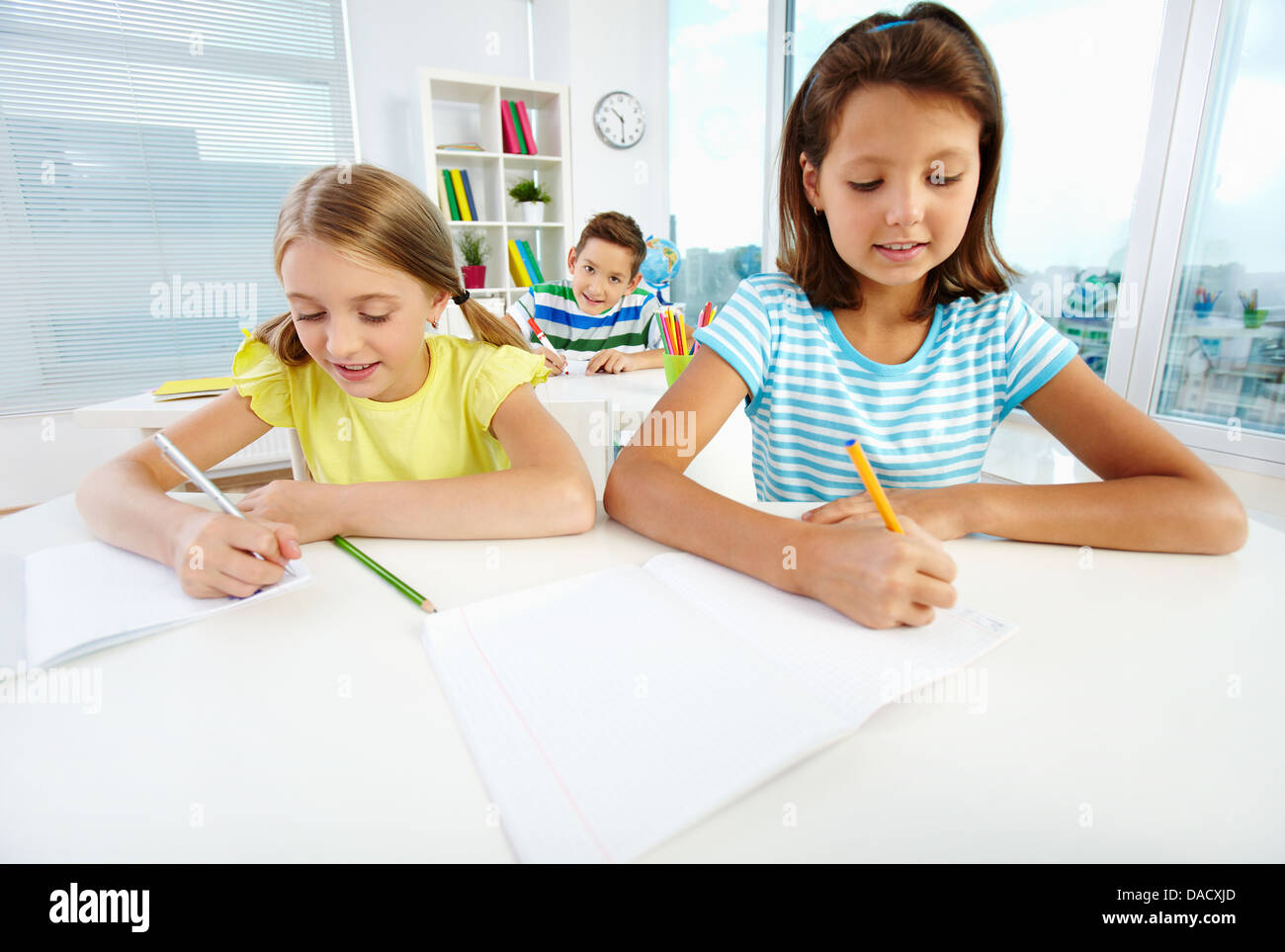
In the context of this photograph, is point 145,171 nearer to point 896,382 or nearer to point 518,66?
point 518,66

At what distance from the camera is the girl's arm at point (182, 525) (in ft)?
1.97

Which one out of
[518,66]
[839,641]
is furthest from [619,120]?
[839,641]

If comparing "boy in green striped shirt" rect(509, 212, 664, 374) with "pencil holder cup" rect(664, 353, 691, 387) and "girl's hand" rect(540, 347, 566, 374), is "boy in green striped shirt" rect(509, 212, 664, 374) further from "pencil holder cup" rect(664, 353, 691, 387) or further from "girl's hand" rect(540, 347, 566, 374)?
"pencil holder cup" rect(664, 353, 691, 387)

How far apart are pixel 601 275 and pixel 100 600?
224 cm

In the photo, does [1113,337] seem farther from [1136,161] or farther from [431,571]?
[431,571]

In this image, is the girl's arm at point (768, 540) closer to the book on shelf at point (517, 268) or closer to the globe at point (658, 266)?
the globe at point (658, 266)

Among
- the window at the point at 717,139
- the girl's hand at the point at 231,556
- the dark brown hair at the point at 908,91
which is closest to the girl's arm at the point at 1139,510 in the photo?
the dark brown hair at the point at 908,91

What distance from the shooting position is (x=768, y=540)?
630mm

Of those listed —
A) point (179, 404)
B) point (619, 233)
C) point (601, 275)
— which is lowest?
point (179, 404)

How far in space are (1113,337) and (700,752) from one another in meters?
2.26

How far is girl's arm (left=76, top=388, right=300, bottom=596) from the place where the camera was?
0.60 metres

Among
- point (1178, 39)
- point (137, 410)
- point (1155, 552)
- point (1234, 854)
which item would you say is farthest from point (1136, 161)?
point (137, 410)

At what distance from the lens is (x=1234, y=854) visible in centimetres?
33

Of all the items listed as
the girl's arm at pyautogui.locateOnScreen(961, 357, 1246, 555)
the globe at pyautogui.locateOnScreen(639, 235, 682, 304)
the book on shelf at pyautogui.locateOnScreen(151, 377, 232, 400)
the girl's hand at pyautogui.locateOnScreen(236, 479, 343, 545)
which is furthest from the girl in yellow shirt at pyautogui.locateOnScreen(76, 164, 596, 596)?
the globe at pyautogui.locateOnScreen(639, 235, 682, 304)
